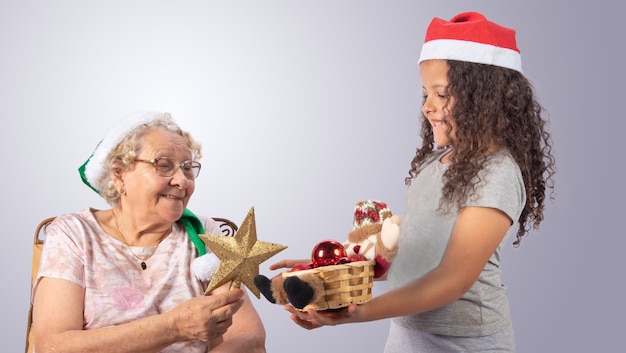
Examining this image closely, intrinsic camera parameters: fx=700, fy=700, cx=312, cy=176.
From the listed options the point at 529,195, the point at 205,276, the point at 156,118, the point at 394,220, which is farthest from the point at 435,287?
the point at 156,118

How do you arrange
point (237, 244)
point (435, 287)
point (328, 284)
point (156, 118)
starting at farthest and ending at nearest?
point (156, 118), point (237, 244), point (435, 287), point (328, 284)

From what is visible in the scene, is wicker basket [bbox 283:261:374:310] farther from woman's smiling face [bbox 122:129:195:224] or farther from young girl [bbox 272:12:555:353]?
woman's smiling face [bbox 122:129:195:224]

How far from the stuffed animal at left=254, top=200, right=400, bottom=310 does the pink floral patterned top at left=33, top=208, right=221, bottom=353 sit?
77cm

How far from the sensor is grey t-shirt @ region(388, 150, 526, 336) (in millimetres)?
1812

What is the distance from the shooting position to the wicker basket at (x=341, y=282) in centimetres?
161

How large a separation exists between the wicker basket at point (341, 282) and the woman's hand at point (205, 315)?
0.42 meters

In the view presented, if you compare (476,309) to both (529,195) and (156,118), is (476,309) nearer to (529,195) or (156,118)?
(529,195)

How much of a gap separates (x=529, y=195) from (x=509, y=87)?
12.2 inches

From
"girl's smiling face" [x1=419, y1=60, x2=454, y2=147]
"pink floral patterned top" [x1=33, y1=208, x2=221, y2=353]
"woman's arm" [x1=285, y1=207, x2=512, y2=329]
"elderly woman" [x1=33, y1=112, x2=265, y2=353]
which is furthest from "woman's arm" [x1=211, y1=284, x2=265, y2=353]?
"girl's smiling face" [x1=419, y1=60, x2=454, y2=147]

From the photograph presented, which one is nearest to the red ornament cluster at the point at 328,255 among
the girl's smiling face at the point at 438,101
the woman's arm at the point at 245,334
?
the girl's smiling face at the point at 438,101

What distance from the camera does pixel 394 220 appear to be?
1.72 meters

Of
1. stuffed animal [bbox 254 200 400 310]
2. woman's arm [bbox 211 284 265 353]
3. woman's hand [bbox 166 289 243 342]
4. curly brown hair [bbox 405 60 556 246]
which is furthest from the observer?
woman's arm [bbox 211 284 265 353]

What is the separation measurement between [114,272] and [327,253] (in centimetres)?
103

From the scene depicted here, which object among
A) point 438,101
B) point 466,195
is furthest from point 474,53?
point 466,195
